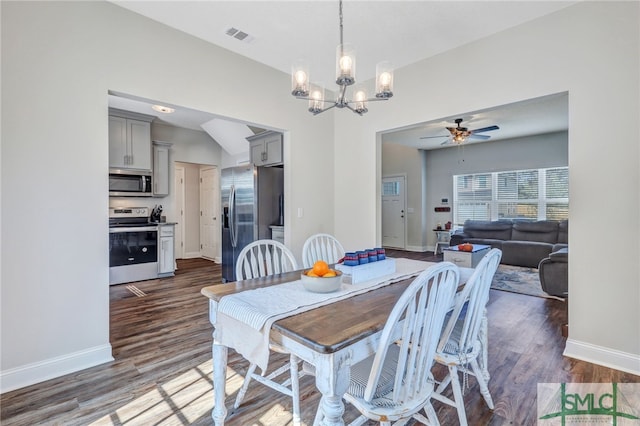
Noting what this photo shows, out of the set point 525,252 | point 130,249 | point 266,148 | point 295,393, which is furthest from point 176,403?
point 525,252

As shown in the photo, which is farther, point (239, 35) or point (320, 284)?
point (239, 35)

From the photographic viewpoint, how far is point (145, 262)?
4949mm

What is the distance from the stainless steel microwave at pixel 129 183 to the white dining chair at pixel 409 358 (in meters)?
5.16

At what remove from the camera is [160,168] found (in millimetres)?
5504

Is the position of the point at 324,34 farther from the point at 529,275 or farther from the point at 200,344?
the point at 529,275

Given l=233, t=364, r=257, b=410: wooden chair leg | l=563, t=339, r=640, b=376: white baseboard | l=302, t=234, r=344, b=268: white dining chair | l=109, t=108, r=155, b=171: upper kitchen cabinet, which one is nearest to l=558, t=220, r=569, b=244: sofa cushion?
l=563, t=339, r=640, b=376: white baseboard

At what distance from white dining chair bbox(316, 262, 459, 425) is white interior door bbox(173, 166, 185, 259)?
21.3 feet

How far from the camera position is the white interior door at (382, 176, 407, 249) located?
826cm

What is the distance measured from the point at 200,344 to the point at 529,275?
16.9 feet

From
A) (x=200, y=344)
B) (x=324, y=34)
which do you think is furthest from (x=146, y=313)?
(x=324, y=34)

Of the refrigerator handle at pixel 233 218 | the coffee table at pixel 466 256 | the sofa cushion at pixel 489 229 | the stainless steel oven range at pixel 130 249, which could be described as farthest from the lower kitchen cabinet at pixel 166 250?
the sofa cushion at pixel 489 229

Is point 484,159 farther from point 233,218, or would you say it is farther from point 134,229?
point 134,229

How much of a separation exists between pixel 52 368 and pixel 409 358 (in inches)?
95.1

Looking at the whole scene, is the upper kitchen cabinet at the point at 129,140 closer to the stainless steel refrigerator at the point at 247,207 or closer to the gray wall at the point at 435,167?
the stainless steel refrigerator at the point at 247,207
